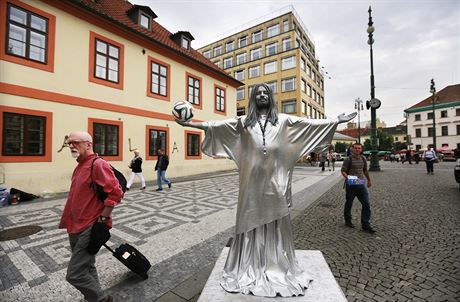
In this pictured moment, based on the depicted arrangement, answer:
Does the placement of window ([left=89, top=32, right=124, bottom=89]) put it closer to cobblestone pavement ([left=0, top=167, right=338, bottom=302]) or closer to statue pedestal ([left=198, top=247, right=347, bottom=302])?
cobblestone pavement ([left=0, top=167, right=338, bottom=302])

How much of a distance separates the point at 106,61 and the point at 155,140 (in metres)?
4.96

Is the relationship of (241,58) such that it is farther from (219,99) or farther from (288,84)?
(219,99)

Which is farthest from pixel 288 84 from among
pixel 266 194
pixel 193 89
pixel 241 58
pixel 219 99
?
pixel 266 194

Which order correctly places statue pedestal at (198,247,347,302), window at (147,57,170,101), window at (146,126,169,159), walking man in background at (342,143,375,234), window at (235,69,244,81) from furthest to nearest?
window at (235,69,244,81), window at (147,57,170,101), window at (146,126,169,159), walking man in background at (342,143,375,234), statue pedestal at (198,247,347,302)

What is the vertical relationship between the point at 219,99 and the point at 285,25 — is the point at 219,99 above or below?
below

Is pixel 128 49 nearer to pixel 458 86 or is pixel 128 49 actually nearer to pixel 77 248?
pixel 77 248

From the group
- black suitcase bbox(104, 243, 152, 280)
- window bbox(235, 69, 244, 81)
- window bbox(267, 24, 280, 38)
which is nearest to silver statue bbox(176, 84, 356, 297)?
black suitcase bbox(104, 243, 152, 280)

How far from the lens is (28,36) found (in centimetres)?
873

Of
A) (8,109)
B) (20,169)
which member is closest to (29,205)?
(20,169)

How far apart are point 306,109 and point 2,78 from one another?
3482 centimetres

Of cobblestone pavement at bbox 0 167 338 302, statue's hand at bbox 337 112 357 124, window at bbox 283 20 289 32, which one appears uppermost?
window at bbox 283 20 289 32

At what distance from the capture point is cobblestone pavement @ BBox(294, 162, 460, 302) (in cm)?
262

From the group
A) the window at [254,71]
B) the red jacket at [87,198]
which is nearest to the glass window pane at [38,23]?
the red jacket at [87,198]

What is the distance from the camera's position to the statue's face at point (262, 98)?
97.3 inches
